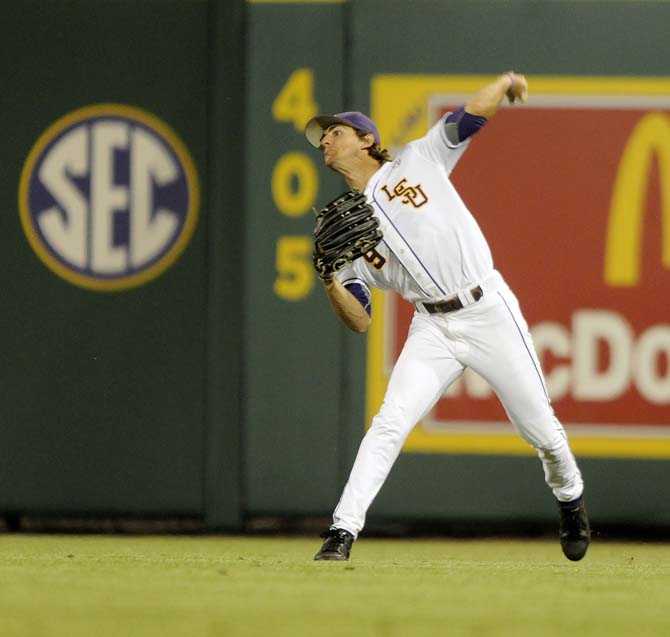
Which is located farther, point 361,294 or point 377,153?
point 377,153

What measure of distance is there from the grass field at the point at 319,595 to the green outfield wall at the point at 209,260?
98cm

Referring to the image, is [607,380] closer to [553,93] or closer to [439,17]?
[553,93]

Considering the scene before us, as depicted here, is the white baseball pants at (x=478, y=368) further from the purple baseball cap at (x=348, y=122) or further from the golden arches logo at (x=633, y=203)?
the golden arches logo at (x=633, y=203)

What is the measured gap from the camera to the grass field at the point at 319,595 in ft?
11.8

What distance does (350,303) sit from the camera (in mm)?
5598

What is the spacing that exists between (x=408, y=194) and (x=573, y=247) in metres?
1.87

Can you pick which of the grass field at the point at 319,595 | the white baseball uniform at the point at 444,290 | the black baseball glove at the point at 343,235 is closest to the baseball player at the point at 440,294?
the white baseball uniform at the point at 444,290

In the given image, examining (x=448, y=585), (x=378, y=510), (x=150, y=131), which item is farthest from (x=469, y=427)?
(x=448, y=585)

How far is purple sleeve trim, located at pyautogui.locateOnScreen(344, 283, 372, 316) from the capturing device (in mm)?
5676

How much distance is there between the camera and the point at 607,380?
7.20 m

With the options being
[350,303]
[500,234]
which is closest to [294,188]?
[500,234]

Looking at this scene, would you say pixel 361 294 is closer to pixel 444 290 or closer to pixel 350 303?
pixel 350 303

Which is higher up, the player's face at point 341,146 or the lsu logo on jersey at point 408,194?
the player's face at point 341,146

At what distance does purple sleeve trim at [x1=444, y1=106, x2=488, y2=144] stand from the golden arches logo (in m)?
1.94
